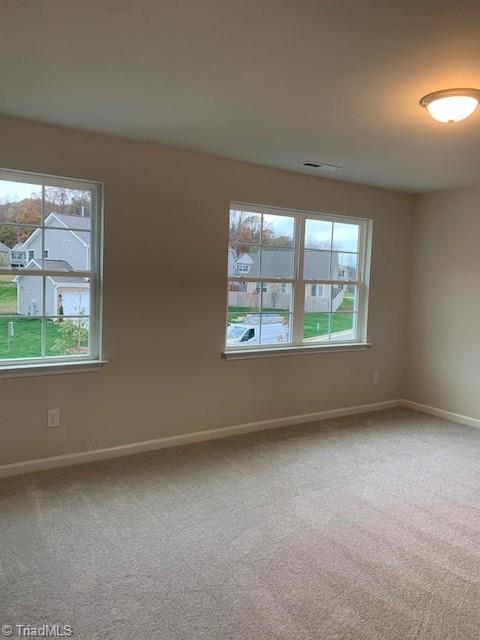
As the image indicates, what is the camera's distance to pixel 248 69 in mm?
2182

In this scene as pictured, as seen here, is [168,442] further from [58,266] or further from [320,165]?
[320,165]

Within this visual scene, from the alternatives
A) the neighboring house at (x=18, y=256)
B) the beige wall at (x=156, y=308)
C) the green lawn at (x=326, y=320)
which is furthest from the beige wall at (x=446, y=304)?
the neighboring house at (x=18, y=256)

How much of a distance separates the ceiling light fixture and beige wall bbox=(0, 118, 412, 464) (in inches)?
73.5

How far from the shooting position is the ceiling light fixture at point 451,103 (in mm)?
2293

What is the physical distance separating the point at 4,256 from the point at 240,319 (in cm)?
195

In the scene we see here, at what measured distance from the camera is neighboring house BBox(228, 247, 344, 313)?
4180 millimetres

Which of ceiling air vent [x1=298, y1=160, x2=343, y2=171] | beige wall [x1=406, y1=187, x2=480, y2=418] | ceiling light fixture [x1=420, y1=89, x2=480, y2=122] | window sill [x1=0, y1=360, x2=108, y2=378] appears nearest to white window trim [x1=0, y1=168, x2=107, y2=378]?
window sill [x1=0, y1=360, x2=108, y2=378]

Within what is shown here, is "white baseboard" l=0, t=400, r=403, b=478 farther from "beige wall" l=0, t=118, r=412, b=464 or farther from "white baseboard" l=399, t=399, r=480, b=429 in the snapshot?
"white baseboard" l=399, t=399, r=480, b=429

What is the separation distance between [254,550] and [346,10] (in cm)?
241

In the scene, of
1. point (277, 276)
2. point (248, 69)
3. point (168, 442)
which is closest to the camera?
point (248, 69)

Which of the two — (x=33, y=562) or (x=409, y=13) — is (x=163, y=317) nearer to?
(x=33, y=562)

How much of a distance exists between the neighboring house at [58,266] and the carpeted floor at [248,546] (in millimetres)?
1158

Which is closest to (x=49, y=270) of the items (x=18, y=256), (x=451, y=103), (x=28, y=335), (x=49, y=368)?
(x=18, y=256)

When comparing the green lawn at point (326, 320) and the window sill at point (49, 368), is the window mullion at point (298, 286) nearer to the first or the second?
the green lawn at point (326, 320)
